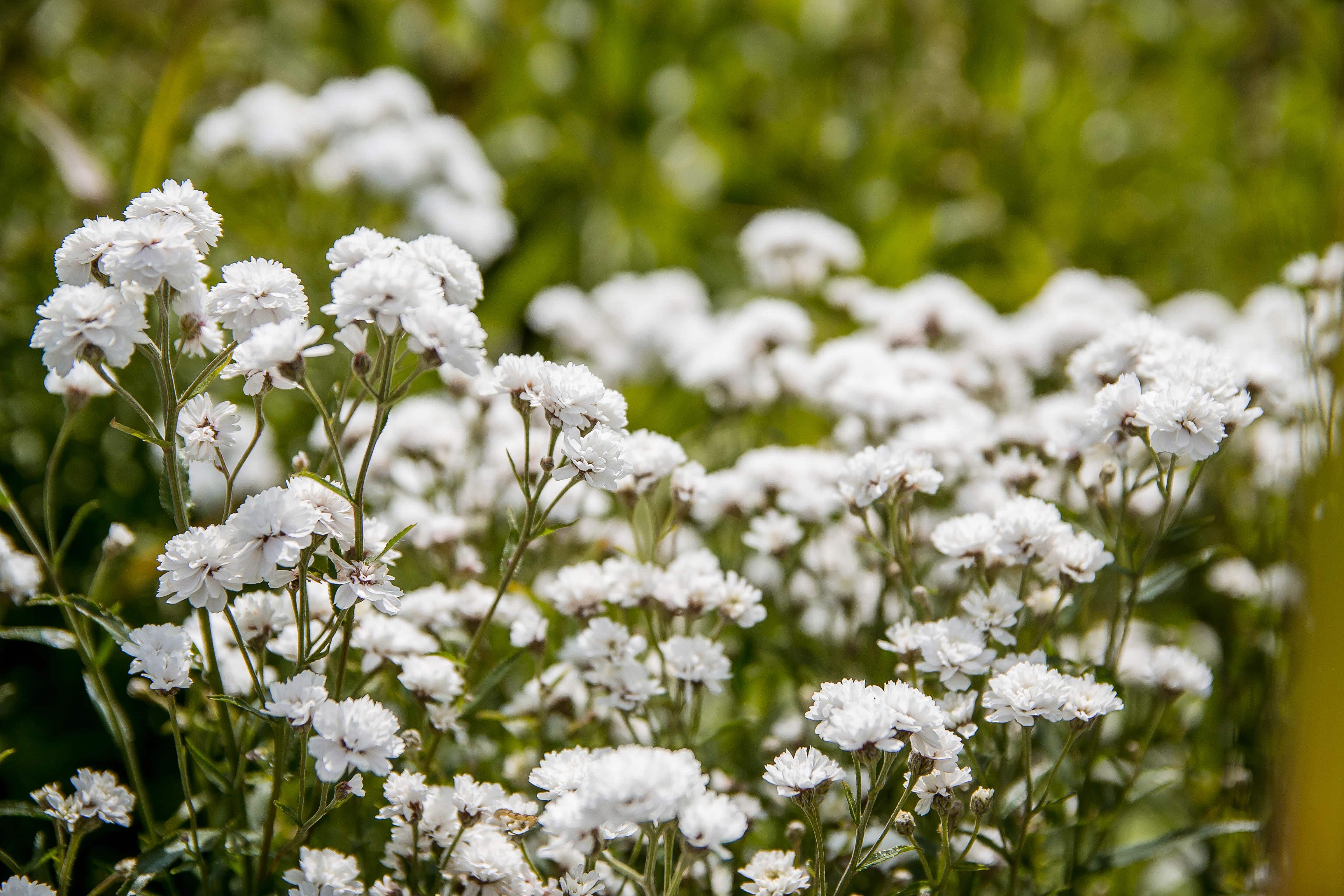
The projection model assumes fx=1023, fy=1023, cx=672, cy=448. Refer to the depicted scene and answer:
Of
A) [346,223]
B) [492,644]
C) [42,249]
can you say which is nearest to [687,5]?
[346,223]

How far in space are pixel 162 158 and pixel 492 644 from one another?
4.12 ft

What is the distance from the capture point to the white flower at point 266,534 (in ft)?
2.72

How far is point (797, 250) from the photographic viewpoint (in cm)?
207

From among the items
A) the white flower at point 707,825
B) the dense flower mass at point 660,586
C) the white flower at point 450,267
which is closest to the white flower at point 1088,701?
the dense flower mass at point 660,586

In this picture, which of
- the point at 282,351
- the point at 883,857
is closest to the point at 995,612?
the point at 883,857

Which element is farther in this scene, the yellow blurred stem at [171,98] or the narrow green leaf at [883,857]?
the yellow blurred stem at [171,98]

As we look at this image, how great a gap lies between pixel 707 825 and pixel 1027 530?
0.47 meters

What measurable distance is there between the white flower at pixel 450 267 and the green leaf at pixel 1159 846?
36.7 inches

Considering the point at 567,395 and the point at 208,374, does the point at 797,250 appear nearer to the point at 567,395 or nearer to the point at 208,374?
the point at 567,395

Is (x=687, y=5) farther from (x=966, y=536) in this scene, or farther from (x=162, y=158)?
(x=966, y=536)

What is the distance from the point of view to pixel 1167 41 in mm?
3936

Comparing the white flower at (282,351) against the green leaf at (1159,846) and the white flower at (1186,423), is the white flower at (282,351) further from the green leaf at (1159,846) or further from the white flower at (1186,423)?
the green leaf at (1159,846)

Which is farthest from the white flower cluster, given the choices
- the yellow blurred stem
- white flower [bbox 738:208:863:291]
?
white flower [bbox 738:208:863:291]

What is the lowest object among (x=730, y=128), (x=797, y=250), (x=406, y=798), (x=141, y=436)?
(x=406, y=798)
